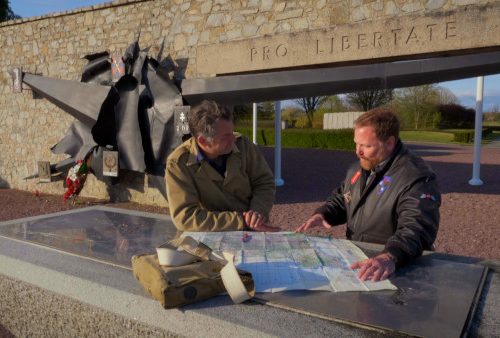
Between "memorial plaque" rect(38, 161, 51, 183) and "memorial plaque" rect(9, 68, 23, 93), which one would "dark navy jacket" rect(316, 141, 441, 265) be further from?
"memorial plaque" rect(9, 68, 23, 93)

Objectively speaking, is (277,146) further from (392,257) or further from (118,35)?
(392,257)

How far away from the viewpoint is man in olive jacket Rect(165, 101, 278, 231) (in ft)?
6.88

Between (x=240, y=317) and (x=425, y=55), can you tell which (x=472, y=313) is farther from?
(x=425, y=55)

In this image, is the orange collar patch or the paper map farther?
the orange collar patch

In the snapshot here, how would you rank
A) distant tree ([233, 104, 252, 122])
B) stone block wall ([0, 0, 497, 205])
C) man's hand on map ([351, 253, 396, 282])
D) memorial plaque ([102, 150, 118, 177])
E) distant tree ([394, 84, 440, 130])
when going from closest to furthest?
man's hand on map ([351, 253, 396, 282]) < stone block wall ([0, 0, 497, 205]) < memorial plaque ([102, 150, 118, 177]) < distant tree ([233, 104, 252, 122]) < distant tree ([394, 84, 440, 130])

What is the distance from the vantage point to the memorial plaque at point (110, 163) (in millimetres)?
7184

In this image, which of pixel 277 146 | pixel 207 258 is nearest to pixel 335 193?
pixel 207 258

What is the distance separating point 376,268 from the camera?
1504mm

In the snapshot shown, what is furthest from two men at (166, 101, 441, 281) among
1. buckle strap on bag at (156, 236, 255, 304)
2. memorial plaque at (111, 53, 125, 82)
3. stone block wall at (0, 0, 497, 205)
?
memorial plaque at (111, 53, 125, 82)

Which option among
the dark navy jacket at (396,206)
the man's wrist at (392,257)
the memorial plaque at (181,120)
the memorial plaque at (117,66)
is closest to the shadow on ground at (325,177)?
the memorial plaque at (181,120)

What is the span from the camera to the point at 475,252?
4852 millimetres

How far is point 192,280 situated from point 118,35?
22.8 ft

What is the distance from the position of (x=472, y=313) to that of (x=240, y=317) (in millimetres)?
674

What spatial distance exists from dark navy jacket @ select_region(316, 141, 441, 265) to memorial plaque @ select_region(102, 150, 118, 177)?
5528 mm
